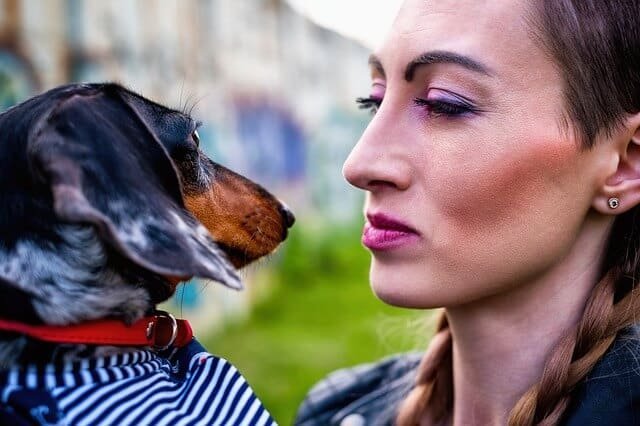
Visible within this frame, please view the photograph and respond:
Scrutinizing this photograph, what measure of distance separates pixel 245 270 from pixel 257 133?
7853mm

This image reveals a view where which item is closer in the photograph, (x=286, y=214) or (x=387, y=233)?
(x=387, y=233)

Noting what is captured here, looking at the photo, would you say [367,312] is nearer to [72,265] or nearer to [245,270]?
[245,270]

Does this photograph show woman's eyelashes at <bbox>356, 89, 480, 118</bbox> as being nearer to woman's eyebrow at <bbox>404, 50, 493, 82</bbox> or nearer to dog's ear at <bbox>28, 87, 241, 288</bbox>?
woman's eyebrow at <bbox>404, 50, 493, 82</bbox>

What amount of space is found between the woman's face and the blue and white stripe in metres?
0.53

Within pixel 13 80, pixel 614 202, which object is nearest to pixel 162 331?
pixel 614 202

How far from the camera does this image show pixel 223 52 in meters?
8.83

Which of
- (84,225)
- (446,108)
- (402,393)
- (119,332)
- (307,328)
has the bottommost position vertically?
(307,328)

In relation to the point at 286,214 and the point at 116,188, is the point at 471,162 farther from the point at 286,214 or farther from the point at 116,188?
the point at 116,188

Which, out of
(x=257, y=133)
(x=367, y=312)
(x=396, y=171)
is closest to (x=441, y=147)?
(x=396, y=171)

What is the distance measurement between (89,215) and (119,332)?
324 mm

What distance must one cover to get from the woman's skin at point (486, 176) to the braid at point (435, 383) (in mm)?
361

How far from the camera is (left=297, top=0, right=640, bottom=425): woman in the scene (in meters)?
1.95

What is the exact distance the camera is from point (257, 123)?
1025 centimetres

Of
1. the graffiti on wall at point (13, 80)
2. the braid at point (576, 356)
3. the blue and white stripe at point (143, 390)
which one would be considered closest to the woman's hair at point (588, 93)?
the braid at point (576, 356)
